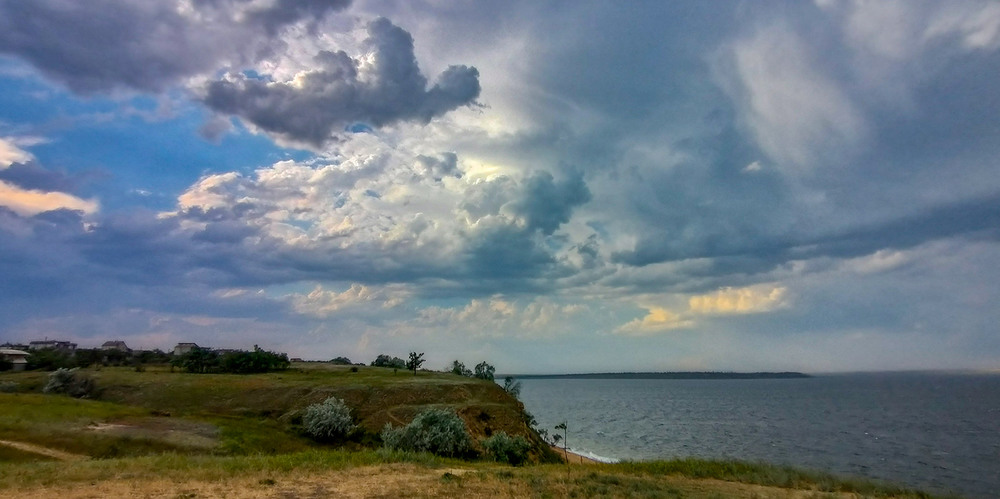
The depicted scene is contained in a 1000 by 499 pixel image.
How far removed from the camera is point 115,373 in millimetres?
95188

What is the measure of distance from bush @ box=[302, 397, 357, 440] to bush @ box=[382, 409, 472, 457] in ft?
42.2

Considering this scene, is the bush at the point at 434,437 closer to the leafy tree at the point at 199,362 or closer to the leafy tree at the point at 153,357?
the leafy tree at the point at 199,362

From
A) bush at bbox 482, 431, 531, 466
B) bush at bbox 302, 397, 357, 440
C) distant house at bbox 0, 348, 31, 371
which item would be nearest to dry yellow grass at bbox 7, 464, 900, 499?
bush at bbox 482, 431, 531, 466

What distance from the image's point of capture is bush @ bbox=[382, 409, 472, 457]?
45.6m

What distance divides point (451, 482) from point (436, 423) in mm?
26145

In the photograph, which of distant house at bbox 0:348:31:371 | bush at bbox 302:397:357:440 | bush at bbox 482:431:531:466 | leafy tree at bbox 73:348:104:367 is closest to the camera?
bush at bbox 482:431:531:466

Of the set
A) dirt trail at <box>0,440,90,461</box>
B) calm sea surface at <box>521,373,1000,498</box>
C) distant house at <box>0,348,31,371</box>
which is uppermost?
distant house at <box>0,348,31,371</box>

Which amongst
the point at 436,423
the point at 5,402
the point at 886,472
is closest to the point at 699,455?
the point at 886,472

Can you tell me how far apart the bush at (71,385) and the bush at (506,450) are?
206 feet

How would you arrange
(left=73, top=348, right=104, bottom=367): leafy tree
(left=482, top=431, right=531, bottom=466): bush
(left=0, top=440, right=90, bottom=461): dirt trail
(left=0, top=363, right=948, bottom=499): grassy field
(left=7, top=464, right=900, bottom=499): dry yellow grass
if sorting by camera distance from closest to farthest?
(left=7, top=464, right=900, bottom=499): dry yellow grass → (left=0, top=363, right=948, bottom=499): grassy field → (left=0, top=440, right=90, bottom=461): dirt trail → (left=482, top=431, right=531, bottom=466): bush → (left=73, top=348, right=104, bottom=367): leafy tree

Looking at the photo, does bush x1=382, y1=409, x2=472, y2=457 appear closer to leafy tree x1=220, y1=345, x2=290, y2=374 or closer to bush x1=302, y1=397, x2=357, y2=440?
bush x1=302, y1=397, x2=357, y2=440

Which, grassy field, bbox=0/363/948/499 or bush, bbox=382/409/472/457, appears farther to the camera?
bush, bbox=382/409/472/457

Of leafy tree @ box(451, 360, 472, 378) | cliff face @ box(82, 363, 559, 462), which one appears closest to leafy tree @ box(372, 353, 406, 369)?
leafy tree @ box(451, 360, 472, 378)

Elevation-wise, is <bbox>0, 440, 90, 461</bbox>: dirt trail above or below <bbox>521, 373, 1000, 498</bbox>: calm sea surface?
above
